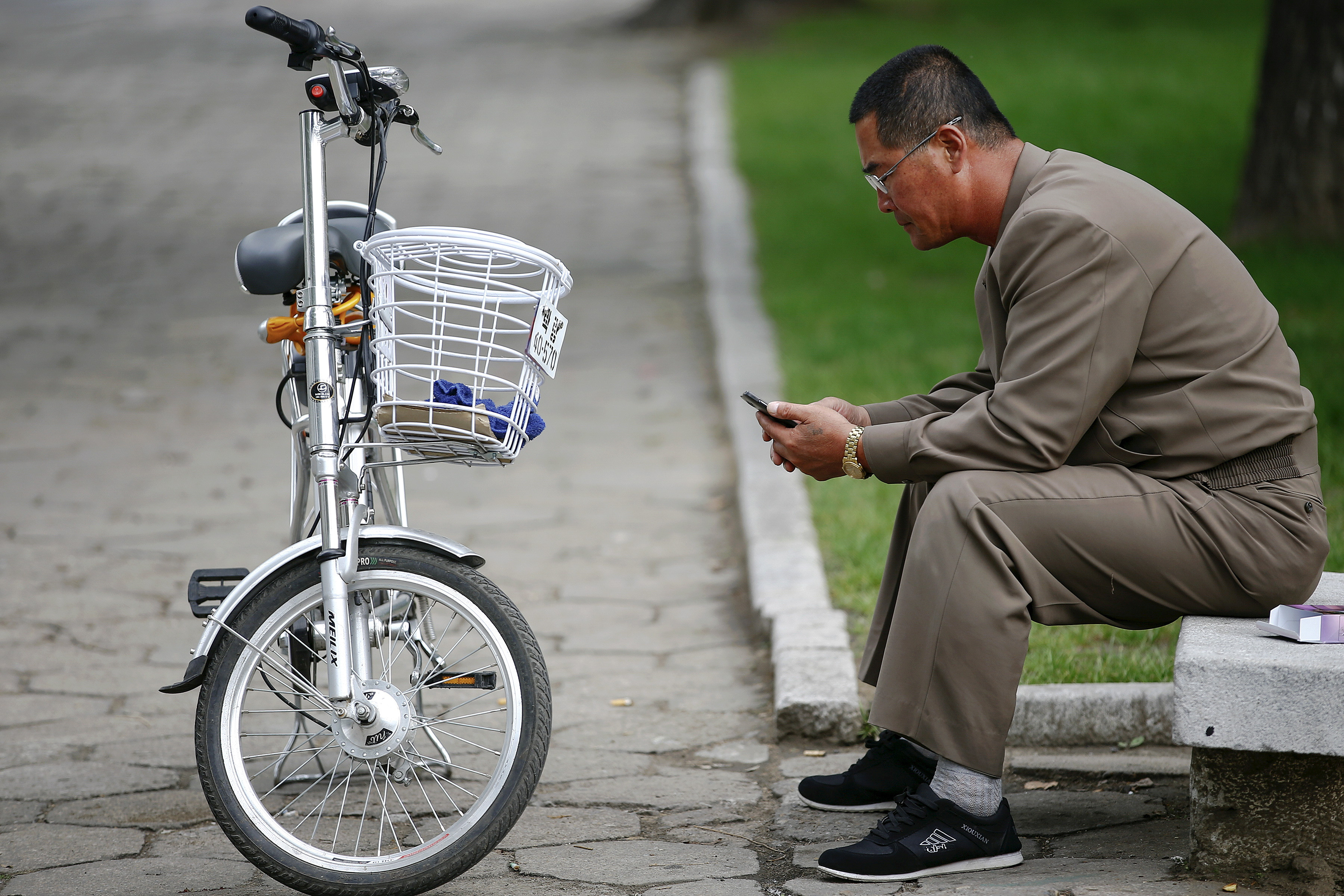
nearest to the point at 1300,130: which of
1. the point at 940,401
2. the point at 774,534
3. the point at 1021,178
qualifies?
the point at 774,534

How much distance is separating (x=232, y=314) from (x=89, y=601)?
459 centimetres

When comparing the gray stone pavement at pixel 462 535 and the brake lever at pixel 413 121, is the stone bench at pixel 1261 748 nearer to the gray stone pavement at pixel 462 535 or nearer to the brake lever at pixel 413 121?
the gray stone pavement at pixel 462 535

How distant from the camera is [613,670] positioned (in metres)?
4.14

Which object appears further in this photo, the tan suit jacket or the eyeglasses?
the eyeglasses

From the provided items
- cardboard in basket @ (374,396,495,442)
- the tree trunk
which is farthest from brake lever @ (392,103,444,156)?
the tree trunk

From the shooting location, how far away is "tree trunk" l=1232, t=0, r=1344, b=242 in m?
8.29

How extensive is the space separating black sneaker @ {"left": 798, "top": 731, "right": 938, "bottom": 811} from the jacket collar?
1147 millimetres

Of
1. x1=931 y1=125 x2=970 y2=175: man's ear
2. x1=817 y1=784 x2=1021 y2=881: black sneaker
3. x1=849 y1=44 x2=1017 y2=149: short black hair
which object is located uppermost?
x1=849 y1=44 x2=1017 y2=149: short black hair

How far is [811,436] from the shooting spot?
9.43 feet

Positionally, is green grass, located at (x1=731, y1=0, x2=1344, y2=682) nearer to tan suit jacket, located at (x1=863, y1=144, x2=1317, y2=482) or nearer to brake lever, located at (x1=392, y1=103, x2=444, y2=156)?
tan suit jacket, located at (x1=863, y1=144, x2=1317, y2=482)

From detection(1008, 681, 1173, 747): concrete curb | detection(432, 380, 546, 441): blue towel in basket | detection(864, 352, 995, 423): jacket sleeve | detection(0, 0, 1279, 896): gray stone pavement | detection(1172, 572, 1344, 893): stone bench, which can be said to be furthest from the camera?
detection(1008, 681, 1173, 747): concrete curb

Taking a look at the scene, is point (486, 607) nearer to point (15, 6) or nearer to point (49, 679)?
point (49, 679)

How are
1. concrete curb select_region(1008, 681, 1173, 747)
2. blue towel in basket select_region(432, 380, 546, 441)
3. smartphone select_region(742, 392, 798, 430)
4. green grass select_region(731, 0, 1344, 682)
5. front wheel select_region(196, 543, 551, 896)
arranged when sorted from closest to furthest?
blue towel in basket select_region(432, 380, 546, 441)
front wheel select_region(196, 543, 551, 896)
smartphone select_region(742, 392, 798, 430)
concrete curb select_region(1008, 681, 1173, 747)
green grass select_region(731, 0, 1344, 682)

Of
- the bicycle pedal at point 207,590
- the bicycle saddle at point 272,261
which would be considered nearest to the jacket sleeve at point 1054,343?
the bicycle saddle at point 272,261
